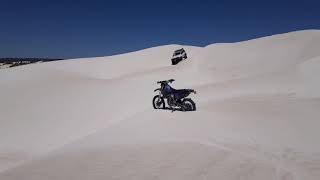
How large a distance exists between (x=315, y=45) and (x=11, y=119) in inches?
927

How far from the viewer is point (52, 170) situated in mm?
6875

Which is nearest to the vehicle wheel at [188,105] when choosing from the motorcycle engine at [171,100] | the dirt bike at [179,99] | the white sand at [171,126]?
the dirt bike at [179,99]

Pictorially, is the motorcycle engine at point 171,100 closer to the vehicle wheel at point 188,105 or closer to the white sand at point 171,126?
the vehicle wheel at point 188,105

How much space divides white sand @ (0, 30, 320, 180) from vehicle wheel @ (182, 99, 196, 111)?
0.51 meters

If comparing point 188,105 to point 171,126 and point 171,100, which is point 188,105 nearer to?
point 171,100

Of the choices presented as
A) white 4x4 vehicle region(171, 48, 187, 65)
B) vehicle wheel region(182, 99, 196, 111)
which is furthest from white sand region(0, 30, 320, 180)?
white 4x4 vehicle region(171, 48, 187, 65)

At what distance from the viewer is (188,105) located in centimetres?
1298

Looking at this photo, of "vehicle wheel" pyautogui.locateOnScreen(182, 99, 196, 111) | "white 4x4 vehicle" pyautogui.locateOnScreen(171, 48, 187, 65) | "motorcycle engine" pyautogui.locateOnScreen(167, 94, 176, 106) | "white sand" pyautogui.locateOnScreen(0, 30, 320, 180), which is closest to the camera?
"white sand" pyautogui.locateOnScreen(0, 30, 320, 180)

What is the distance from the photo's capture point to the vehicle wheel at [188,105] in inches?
508

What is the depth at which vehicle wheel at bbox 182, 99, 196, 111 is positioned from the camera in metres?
12.9

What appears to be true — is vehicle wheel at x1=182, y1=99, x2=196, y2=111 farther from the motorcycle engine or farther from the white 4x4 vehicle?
the white 4x4 vehicle

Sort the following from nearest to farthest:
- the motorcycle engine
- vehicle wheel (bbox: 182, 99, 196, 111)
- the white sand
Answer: the white sand < vehicle wheel (bbox: 182, 99, 196, 111) < the motorcycle engine

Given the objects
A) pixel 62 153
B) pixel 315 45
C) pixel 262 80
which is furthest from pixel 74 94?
pixel 315 45

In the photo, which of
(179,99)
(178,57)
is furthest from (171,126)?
(178,57)
